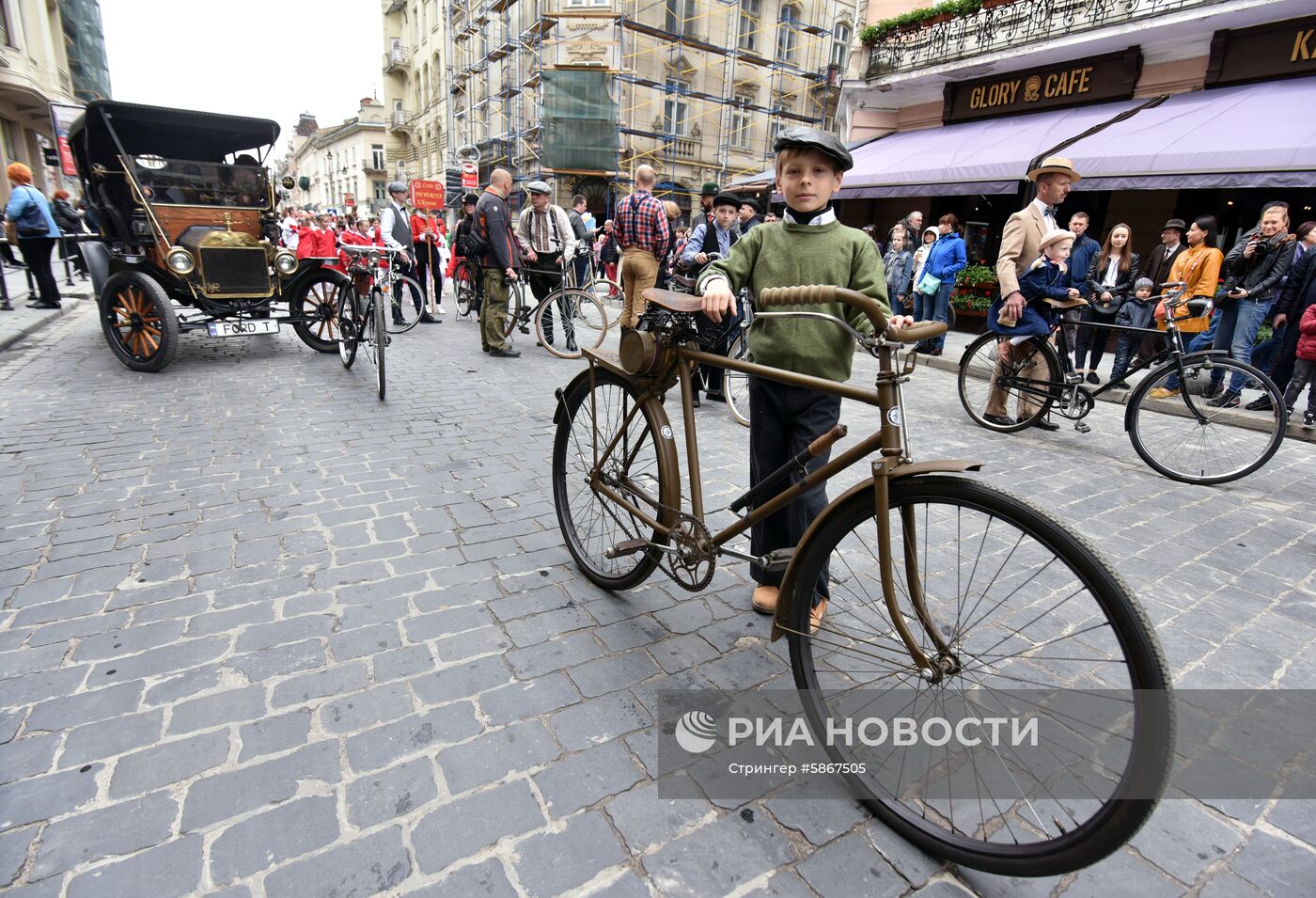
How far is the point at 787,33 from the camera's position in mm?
30641

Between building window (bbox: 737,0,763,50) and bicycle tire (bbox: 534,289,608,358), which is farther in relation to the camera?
building window (bbox: 737,0,763,50)

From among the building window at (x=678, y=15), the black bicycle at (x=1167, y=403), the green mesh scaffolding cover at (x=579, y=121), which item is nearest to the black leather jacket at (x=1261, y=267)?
the black bicycle at (x=1167, y=403)

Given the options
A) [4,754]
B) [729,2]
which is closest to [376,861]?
[4,754]

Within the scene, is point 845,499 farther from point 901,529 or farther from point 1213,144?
point 1213,144

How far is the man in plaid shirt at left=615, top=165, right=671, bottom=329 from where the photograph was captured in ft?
23.5

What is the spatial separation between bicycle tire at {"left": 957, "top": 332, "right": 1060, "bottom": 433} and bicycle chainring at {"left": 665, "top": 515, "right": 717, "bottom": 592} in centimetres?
453

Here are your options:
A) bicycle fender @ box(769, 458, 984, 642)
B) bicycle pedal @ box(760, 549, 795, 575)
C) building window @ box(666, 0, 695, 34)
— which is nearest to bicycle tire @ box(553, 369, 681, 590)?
bicycle pedal @ box(760, 549, 795, 575)

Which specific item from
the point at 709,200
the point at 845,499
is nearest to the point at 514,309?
the point at 709,200

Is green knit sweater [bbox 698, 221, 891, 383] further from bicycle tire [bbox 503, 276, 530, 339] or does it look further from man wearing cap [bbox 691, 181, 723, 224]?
bicycle tire [bbox 503, 276, 530, 339]

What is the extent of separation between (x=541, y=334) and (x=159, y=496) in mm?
5691

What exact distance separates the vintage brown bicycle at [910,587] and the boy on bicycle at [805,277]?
282 millimetres

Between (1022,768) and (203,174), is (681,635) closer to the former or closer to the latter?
(1022,768)

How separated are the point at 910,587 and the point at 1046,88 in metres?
15.3

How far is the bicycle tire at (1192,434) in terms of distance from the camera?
4852 millimetres
